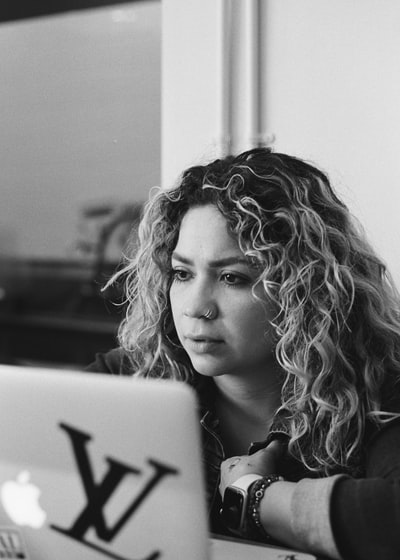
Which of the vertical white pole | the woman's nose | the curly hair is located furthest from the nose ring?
the vertical white pole

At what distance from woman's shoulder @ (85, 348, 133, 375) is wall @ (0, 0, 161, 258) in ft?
13.7

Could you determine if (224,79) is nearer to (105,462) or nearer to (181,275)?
(181,275)

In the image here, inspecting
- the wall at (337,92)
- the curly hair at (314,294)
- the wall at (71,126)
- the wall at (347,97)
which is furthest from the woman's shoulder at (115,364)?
the wall at (71,126)

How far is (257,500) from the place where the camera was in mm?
1282

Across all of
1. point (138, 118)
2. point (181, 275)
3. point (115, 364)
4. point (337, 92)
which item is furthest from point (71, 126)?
point (181, 275)

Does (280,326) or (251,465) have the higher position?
(280,326)

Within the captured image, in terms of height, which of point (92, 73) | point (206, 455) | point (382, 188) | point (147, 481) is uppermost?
point (92, 73)

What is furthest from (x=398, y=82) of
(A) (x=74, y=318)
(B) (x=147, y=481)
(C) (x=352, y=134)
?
(A) (x=74, y=318)

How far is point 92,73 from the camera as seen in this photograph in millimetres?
6215

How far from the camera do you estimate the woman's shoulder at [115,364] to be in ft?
6.02

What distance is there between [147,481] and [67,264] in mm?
5244

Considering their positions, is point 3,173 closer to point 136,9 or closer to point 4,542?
point 136,9

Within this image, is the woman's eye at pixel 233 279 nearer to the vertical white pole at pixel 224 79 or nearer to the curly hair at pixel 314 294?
the curly hair at pixel 314 294

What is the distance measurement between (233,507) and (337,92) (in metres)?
1.02
